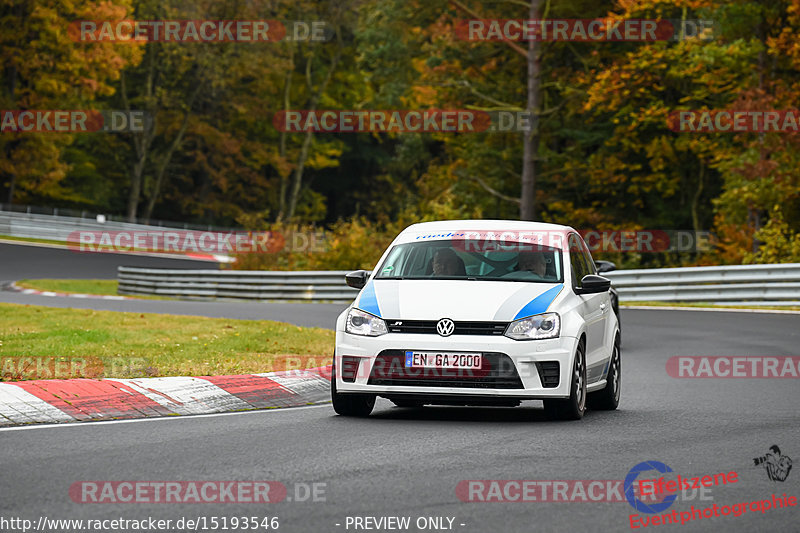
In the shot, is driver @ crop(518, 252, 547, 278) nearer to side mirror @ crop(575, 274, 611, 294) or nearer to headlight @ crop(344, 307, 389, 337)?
side mirror @ crop(575, 274, 611, 294)

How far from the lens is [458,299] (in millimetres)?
10250

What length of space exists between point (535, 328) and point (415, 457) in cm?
215

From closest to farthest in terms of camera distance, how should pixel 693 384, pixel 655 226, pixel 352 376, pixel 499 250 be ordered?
pixel 352 376 < pixel 499 250 < pixel 693 384 < pixel 655 226

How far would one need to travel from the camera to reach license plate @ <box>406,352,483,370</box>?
9938 millimetres

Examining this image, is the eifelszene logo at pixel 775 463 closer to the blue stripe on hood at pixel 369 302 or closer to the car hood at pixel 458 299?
the car hood at pixel 458 299

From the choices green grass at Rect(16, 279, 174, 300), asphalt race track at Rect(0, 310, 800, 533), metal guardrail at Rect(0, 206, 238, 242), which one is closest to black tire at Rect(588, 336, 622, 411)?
asphalt race track at Rect(0, 310, 800, 533)

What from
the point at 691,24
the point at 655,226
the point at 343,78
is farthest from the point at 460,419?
the point at 343,78

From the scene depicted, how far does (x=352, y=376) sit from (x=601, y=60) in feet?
119

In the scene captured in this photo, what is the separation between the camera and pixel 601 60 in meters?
44.8

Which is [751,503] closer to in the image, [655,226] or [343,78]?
[655,226]

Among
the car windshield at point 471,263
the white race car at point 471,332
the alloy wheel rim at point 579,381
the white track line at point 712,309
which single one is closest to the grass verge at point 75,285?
the white track line at point 712,309

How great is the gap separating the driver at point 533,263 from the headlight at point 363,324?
1.67 meters

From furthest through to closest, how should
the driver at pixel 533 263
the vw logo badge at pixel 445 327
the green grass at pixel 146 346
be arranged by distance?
the green grass at pixel 146 346, the driver at pixel 533 263, the vw logo badge at pixel 445 327

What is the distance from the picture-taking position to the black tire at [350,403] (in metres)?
10.5
